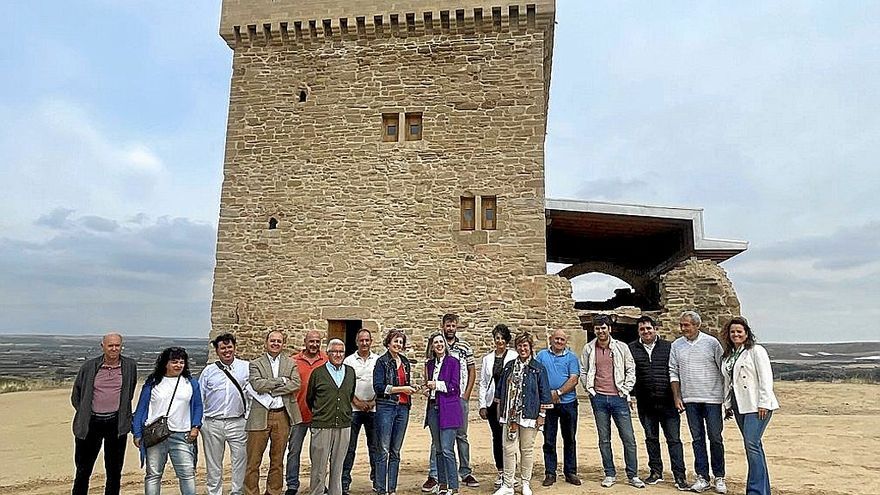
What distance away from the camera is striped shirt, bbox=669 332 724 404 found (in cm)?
516

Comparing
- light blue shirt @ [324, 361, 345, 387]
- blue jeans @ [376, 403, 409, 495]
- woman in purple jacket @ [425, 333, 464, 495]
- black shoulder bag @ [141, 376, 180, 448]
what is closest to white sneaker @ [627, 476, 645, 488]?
woman in purple jacket @ [425, 333, 464, 495]

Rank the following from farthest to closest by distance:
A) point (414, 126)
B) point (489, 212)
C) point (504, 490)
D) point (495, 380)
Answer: point (414, 126)
point (489, 212)
point (495, 380)
point (504, 490)

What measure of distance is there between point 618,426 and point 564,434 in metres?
0.51

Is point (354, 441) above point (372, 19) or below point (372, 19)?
below

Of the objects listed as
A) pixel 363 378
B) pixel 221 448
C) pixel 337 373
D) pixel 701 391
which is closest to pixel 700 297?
pixel 701 391

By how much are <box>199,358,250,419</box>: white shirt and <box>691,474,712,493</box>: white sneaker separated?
3940 millimetres

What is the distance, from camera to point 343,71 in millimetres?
11828

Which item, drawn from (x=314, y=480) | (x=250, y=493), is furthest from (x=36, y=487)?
(x=314, y=480)

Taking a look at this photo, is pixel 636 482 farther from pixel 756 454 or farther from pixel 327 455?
pixel 327 455

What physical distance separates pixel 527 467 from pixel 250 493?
7.76 ft

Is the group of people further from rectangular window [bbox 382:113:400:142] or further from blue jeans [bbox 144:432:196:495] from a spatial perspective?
rectangular window [bbox 382:113:400:142]

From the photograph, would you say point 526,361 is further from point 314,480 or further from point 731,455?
point 731,455

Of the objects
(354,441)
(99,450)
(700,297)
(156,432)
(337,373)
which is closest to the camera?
(156,432)

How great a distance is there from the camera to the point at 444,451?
5191 millimetres
